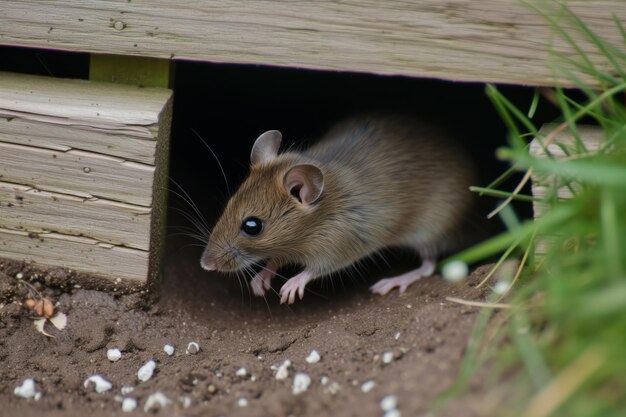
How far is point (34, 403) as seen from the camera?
3555 mm

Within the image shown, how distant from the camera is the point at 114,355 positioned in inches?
162

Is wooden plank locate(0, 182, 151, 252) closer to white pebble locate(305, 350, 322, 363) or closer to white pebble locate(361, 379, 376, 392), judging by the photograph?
white pebble locate(305, 350, 322, 363)

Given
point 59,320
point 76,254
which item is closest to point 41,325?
point 59,320

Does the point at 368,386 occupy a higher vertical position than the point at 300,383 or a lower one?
higher

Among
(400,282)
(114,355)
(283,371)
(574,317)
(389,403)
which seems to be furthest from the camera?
(400,282)

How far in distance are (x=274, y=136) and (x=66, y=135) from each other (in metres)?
1.43

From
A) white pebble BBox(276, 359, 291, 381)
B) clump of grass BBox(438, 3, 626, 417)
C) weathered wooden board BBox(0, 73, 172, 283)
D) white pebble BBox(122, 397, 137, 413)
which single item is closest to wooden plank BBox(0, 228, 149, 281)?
weathered wooden board BBox(0, 73, 172, 283)

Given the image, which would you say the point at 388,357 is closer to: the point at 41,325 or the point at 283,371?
the point at 283,371

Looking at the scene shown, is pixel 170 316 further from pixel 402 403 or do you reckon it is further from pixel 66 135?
pixel 402 403

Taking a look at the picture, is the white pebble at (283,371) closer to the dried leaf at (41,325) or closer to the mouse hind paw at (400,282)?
the dried leaf at (41,325)

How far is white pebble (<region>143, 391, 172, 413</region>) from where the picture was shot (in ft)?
11.1

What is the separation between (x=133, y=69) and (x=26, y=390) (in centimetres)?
185

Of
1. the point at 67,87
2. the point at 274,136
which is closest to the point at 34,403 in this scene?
the point at 67,87

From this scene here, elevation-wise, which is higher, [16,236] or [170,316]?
[16,236]
